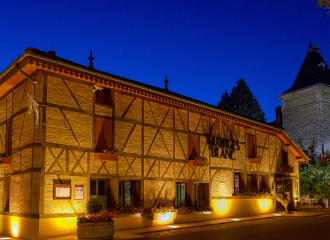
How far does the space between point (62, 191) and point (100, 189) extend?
246 centimetres

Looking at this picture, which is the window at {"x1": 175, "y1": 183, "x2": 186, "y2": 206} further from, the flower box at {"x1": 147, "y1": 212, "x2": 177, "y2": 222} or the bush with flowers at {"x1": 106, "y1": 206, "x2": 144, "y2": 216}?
the bush with flowers at {"x1": 106, "y1": 206, "x2": 144, "y2": 216}

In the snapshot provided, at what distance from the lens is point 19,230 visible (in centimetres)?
1627

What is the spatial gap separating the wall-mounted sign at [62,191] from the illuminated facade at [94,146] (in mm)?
41

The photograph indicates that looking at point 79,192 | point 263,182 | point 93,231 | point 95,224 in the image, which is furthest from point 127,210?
point 263,182

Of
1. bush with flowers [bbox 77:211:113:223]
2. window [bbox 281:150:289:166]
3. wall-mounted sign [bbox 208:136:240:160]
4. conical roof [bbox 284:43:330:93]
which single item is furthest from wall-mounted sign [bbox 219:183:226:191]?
conical roof [bbox 284:43:330:93]

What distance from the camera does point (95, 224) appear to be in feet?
49.0

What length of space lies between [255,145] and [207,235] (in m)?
13.8

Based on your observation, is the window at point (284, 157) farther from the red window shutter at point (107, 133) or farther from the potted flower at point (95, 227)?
the potted flower at point (95, 227)

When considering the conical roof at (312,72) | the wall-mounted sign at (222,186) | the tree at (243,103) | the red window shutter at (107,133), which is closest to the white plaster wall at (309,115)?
the conical roof at (312,72)

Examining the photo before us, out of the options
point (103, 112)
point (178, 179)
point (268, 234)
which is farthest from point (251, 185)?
point (103, 112)

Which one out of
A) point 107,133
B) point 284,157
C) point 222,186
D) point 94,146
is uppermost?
point 107,133

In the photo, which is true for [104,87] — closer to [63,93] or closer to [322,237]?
[63,93]

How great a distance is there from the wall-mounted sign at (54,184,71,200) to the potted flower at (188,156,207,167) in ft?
27.8

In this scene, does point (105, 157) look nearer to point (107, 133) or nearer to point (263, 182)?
point (107, 133)
